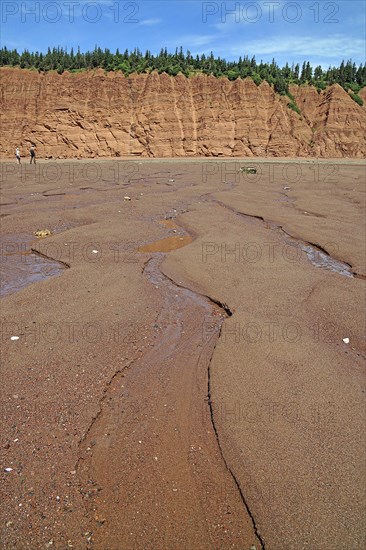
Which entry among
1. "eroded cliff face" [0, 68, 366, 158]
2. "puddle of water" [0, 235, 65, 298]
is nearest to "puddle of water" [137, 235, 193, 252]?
"puddle of water" [0, 235, 65, 298]

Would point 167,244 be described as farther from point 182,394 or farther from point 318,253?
point 182,394

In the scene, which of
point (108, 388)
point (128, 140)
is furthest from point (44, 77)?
point (108, 388)

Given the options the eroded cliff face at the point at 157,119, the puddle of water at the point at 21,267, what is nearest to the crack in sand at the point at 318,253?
the puddle of water at the point at 21,267

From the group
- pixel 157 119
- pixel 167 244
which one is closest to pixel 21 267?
pixel 167 244

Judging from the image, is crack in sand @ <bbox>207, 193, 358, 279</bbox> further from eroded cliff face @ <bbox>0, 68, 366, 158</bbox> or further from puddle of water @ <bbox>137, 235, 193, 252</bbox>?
eroded cliff face @ <bbox>0, 68, 366, 158</bbox>

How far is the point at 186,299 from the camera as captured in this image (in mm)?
7414

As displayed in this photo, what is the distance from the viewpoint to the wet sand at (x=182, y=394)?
129 inches

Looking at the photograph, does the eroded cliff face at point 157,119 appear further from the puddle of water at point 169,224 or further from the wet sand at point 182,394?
the wet sand at point 182,394

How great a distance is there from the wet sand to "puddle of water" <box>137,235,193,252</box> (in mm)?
95

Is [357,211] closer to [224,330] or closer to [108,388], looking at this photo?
[224,330]

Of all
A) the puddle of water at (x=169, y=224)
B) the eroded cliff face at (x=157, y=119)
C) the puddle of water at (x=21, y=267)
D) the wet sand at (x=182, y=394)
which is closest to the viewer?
the wet sand at (x=182, y=394)

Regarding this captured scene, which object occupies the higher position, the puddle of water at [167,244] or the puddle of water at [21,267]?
the puddle of water at [167,244]

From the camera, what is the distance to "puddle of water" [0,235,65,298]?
8062 mm

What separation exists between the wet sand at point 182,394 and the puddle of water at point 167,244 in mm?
95
